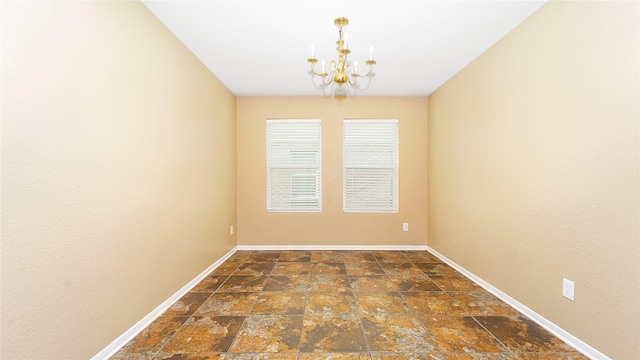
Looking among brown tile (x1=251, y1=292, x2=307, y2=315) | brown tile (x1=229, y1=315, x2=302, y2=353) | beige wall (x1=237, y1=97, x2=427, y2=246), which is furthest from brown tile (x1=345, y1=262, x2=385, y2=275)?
brown tile (x1=229, y1=315, x2=302, y2=353)

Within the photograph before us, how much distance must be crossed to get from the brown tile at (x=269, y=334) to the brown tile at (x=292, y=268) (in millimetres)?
976

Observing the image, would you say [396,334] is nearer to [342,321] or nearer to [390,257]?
[342,321]

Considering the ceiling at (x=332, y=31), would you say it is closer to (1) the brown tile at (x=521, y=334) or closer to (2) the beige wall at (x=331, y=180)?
(2) the beige wall at (x=331, y=180)

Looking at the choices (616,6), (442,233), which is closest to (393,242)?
(442,233)

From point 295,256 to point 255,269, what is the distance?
0.69 meters

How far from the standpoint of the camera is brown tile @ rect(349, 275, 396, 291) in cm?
260

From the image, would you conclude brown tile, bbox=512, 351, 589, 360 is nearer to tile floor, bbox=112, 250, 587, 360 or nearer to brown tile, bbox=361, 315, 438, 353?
tile floor, bbox=112, 250, 587, 360

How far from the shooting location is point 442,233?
3590 millimetres

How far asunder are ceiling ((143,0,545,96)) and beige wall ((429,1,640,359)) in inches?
11.9

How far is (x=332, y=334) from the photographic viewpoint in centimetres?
183

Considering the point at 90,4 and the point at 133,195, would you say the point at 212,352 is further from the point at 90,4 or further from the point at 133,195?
the point at 90,4

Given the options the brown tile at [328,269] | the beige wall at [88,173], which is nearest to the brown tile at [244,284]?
the beige wall at [88,173]

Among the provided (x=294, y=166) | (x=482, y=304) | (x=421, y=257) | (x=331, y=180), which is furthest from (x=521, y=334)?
(x=294, y=166)

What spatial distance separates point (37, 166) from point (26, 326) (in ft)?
2.52
